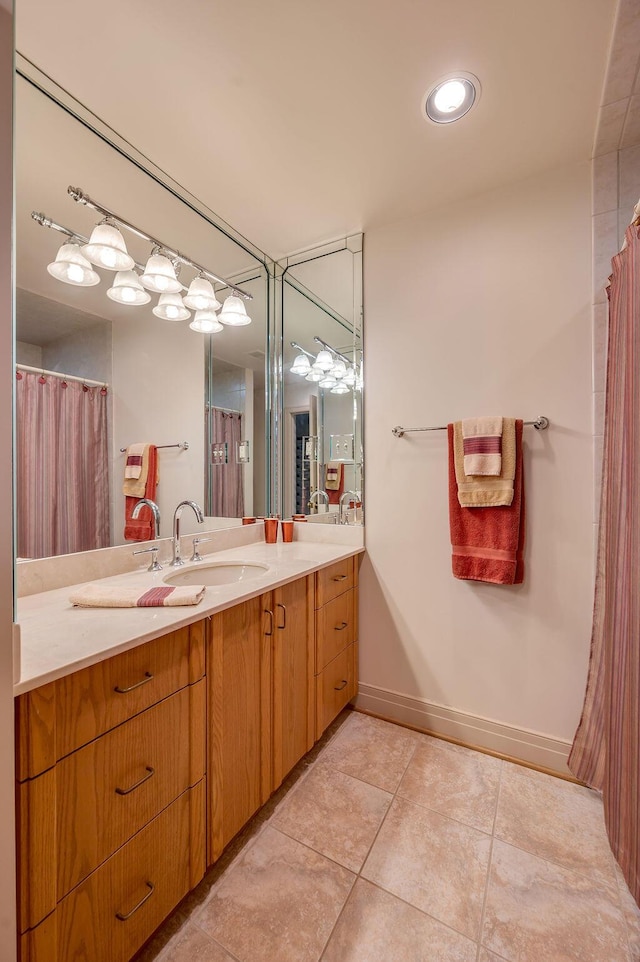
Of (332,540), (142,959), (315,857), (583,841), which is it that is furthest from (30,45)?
(583,841)

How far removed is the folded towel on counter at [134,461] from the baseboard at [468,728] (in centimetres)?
154

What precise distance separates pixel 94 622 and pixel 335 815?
1124 mm

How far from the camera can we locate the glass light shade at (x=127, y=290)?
140cm

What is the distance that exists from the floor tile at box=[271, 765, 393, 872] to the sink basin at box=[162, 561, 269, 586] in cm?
84

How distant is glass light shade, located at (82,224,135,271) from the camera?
1320mm

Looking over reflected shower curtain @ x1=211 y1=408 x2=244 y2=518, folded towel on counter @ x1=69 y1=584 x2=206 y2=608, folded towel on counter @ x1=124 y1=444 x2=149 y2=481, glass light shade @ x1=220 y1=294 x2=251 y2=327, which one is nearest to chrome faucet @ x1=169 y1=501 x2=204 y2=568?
folded towel on counter @ x1=124 y1=444 x2=149 y2=481

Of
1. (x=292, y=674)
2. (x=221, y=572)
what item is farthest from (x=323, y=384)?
(x=292, y=674)

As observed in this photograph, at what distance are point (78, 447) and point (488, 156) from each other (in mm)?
1911

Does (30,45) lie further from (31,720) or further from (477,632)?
(477,632)

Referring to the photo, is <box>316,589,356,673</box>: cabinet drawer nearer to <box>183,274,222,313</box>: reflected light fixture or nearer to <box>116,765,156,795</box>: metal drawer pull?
<box>116,765,156,795</box>: metal drawer pull

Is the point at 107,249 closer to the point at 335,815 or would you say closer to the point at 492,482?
the point at 492,482

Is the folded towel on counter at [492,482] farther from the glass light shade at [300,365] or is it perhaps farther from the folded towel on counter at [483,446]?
the glass light shade at [300,365]

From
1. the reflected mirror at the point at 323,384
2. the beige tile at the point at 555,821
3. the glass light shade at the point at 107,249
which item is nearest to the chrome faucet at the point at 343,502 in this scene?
the reflected mirror at the point at 323,384

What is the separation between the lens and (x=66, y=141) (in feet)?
4.28
